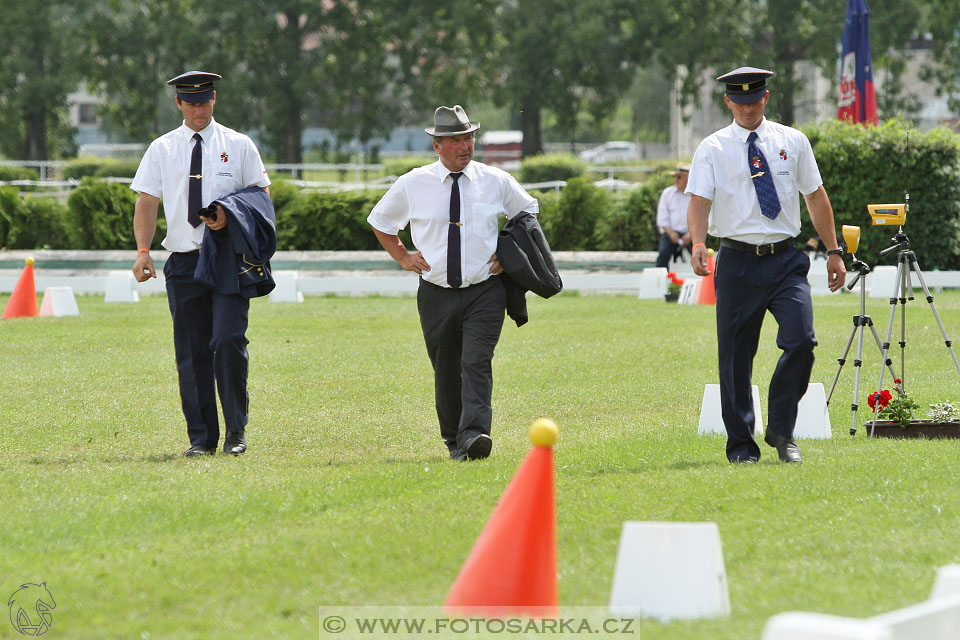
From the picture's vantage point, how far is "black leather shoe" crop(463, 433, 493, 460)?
8.04 meters

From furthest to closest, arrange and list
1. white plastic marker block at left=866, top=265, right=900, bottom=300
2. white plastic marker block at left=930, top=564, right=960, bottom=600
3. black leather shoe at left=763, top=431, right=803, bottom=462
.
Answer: white plastic marker block at left=866, top=265, right=900, bottom=300, black leather shoe at left=763, top=431, right=803, bottom=462, white plastic marker block at left=930, top=564, right=960, bottom=600

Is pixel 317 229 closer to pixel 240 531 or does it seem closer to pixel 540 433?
pixel 240 531

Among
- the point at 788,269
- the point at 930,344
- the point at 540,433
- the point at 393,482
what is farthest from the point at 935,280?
the point at 540,433

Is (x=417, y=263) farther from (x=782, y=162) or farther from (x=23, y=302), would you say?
(x=23, y=302)

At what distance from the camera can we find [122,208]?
26.1 m

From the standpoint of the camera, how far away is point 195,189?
8531 mm

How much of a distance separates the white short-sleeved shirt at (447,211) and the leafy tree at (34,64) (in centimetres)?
4111

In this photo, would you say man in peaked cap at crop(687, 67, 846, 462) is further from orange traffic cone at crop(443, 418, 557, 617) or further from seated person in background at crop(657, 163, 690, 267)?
seated person in background at crop(657, 163, 690, 267)

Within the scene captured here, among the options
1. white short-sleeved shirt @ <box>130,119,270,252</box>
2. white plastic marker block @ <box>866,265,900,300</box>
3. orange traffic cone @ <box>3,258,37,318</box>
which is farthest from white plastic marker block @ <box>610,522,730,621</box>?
white plastic marker block @ <box>866,265,900,300</box>

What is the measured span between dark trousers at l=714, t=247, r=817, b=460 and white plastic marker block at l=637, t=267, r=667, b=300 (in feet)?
42.0

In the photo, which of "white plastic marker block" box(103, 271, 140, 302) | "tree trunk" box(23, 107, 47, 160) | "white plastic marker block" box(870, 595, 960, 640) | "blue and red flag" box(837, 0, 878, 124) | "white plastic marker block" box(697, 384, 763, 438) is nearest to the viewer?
"white plastic marker block" box(870, 595, 960, 640)

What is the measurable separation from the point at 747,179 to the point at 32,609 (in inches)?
181

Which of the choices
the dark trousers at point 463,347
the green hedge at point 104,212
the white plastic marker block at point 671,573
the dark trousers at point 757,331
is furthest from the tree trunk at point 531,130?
the white plastic marker block at point 671,573

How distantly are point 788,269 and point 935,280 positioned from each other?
14052 mm
